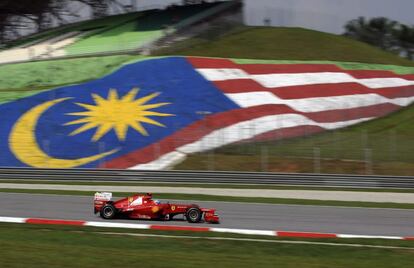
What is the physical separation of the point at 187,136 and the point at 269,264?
21.2 m

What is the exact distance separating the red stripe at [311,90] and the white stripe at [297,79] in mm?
452

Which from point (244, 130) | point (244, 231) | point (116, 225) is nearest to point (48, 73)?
point (244, 130)

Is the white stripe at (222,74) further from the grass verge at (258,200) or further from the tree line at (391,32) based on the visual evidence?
the tree line at (391,32)

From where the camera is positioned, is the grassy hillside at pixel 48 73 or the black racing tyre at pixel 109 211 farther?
the grassy hillside at pixel 48 73

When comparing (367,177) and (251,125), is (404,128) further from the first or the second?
(367,177)

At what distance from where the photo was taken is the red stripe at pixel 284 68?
129 ft

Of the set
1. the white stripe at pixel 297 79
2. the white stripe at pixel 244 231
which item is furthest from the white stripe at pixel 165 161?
the white stripe at pixel 244 231

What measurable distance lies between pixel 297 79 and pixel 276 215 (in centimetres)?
2561

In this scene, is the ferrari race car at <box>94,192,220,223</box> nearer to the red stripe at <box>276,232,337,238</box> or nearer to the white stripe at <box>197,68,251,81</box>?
the red stripe at <box>276,232,337,238</box>

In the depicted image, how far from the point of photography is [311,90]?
126 ft

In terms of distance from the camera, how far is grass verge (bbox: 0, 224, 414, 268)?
7.80 meters

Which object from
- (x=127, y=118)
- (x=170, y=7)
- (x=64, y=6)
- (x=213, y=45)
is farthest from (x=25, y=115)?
(x=64, y=6)

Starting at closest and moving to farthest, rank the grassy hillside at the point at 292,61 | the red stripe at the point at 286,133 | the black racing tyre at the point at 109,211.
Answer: the black racing tyre at the point at 109,211, the grassy hillside at the point at 292,61, the red stripe at the point at 286,133

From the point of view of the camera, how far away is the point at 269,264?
801 cm
